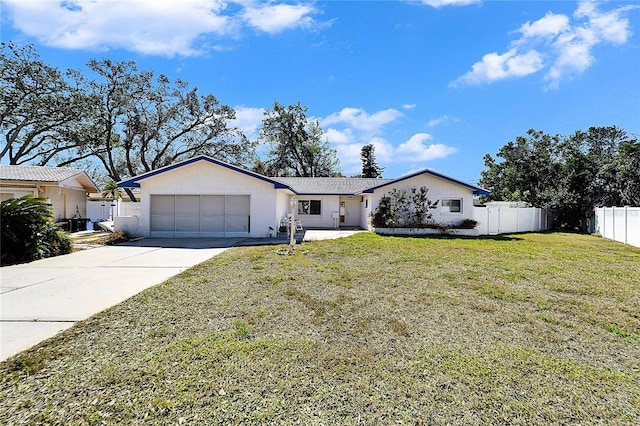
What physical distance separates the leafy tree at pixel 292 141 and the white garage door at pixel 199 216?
21846mm

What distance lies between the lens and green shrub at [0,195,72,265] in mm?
8680

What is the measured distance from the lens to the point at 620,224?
1492 centimetres

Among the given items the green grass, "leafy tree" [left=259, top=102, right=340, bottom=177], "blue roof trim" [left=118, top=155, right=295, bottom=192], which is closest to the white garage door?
"blue roof trim" [left=118, top=155, right=295, bottom=192]

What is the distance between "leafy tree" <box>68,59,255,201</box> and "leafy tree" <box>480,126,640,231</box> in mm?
24695

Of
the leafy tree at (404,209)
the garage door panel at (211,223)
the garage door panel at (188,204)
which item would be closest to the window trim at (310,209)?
the leafy tree at (404,209)

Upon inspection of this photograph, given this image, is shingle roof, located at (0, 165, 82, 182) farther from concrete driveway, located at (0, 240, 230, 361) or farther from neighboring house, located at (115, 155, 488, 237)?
concrete driveway, located at (0, 240, 230, 361)

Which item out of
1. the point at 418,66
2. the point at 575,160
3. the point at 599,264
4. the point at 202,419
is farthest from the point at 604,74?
the point at 202,419

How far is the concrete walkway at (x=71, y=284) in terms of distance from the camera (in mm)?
4203

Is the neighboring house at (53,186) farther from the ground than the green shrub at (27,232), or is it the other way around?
the neighboring house at (53,186)

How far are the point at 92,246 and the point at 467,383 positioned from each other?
1348cm

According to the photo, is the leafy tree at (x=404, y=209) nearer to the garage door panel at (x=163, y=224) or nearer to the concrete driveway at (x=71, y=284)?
the concrete driveway at (x=71, y=284)

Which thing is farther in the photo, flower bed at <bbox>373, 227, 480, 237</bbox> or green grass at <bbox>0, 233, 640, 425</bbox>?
flower bed at <bbox>373, 227, 480, 237</bbox>

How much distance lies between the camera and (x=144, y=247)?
11.9 metres

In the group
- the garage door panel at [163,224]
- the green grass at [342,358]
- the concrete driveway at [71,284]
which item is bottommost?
the green grass at [342,358]
